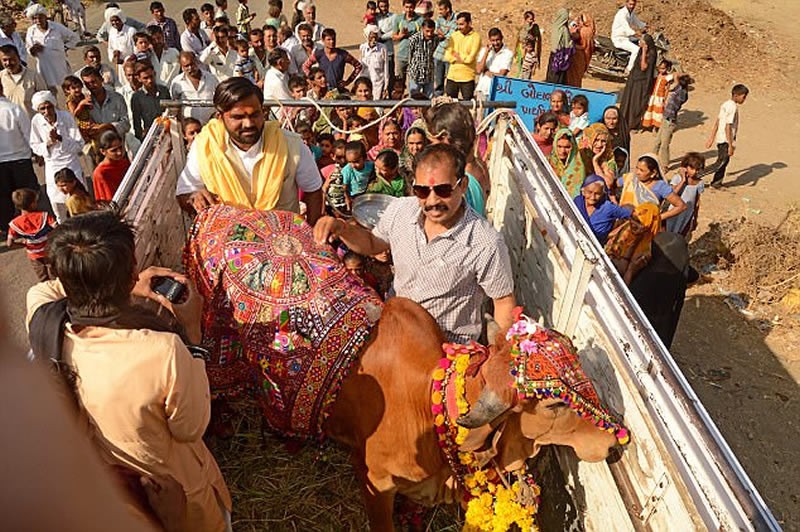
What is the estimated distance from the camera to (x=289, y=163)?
4.13 meters

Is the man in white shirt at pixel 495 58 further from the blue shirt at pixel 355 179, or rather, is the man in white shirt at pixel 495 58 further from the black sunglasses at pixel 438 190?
the black sunglasses at pixel 438 190

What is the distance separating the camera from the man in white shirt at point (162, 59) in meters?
9.10

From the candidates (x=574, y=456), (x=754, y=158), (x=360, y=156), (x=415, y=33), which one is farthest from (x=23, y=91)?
(x=754, y=158)

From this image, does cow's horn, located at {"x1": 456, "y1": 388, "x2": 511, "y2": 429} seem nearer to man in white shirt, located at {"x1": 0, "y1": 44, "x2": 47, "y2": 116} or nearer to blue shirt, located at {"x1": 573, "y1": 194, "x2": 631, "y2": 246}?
blue shirt, located at {"x1": 573, "y1": 194, "x2": 631, "y2": 246}

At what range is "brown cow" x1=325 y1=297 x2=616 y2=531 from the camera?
3.10m

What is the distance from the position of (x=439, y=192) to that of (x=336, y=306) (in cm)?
78

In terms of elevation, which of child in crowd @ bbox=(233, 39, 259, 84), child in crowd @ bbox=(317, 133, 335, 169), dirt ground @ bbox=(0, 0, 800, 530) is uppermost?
child in crowd @ bbox=(233, 39, 259, 84)

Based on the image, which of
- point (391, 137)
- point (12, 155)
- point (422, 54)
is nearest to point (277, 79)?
point (422, 54)

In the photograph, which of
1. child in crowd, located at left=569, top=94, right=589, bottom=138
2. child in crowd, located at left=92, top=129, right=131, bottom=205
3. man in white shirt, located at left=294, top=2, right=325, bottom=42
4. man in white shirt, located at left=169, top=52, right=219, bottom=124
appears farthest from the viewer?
man in white shirt, located at left=294, top=2, right=325, bottom=42

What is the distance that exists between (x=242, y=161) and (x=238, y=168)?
Result: 2.0 inches

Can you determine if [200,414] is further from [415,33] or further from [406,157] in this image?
[415,33]

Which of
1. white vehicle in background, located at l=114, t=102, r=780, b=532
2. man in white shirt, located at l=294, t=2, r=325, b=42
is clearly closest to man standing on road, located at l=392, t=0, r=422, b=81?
man in white shirt, located at l=294, t=2, r=325, b=42

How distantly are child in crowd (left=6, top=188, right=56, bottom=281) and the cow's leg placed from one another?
387 cm

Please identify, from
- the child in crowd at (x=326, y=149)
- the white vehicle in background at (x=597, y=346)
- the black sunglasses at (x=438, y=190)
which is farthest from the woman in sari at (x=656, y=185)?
the black sunglasses at (x=438, y=190)
